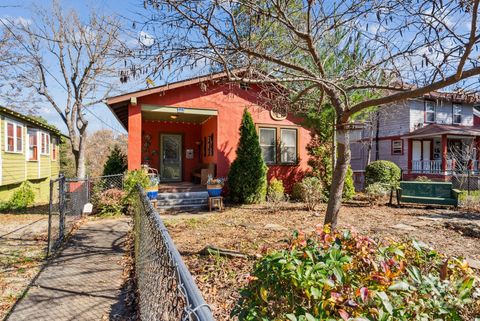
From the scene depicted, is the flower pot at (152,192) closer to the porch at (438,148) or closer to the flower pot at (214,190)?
the flower pot at (214,190)

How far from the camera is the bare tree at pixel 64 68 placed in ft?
49.8

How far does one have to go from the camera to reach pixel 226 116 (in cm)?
1130

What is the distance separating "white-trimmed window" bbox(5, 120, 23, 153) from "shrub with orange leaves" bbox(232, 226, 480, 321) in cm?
1449

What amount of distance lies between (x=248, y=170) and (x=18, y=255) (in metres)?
6.89

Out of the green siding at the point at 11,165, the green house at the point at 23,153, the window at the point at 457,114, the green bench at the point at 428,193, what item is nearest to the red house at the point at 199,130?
the green bench at the point at 428,193

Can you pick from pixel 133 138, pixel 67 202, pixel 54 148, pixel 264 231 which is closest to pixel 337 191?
pixel 264 231

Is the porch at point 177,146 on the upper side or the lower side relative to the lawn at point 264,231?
upper

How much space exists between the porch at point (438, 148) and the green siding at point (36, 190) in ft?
73.2

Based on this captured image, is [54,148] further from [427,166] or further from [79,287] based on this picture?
[427,166]

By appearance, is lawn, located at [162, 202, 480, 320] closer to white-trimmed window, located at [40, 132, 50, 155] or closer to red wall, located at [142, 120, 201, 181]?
red wall, located at [142, 120, 201, 181]

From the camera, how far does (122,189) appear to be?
366 inches

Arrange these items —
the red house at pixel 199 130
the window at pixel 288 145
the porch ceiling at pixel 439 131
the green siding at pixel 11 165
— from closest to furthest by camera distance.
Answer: the red house at pixel 199 130
the green siding at pixel 11 165
the window at pixel 288 145
the porch ceiling at pixel 439 131

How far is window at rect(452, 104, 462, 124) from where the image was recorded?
2019cm

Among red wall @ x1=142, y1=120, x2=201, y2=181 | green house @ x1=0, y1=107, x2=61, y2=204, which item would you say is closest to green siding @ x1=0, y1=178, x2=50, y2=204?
green house @ x1=0, y1=107, x2=61, y2=204
